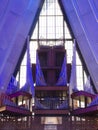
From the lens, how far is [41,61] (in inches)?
938

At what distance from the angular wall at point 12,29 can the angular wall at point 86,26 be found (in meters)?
2.64

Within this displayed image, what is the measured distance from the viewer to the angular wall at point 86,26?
69.4 feet

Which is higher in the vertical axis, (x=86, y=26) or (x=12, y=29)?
(x=86, y=26)

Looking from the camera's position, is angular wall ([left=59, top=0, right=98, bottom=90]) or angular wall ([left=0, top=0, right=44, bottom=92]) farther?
angular wall ([left=59, top=0, right=98, bottom=90])

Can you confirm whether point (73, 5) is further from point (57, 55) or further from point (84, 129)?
point (84, 129)

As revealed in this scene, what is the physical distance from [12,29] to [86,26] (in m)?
4.48

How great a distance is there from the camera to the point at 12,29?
22.0 meters

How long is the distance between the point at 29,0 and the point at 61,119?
7.69m

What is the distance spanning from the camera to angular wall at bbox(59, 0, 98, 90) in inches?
833

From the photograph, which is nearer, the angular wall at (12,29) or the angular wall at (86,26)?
the angular wall at (12,29)

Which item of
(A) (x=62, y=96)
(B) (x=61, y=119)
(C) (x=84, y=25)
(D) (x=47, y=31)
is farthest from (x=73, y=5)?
(B) (x=61, y=119)

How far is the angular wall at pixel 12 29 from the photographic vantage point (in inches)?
829

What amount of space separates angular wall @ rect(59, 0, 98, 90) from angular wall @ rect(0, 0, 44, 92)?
264 cm

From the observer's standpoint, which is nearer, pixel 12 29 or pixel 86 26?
pixel 12 29
